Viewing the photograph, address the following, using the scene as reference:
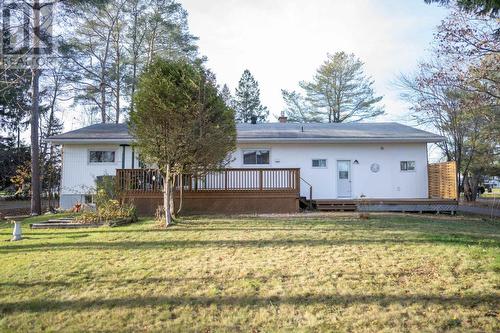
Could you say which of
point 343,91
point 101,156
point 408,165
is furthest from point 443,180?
point 343,91

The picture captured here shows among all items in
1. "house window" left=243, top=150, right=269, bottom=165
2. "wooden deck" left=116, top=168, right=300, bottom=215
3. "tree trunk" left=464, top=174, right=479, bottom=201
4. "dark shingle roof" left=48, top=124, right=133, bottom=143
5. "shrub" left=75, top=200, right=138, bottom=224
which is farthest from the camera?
"tree trunk" left=464, top=174, right=479, bottom=201

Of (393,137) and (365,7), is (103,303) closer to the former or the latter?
(365,7)

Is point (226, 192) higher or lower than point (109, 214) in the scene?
higher

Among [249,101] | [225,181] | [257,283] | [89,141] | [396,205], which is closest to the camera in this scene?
[257,283]

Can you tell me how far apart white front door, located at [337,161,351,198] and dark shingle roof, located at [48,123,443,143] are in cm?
112

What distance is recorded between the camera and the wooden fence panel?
1318cm

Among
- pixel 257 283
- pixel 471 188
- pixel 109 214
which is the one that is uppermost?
pixel 471 188

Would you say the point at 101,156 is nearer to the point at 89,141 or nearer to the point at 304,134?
the point at 89,141

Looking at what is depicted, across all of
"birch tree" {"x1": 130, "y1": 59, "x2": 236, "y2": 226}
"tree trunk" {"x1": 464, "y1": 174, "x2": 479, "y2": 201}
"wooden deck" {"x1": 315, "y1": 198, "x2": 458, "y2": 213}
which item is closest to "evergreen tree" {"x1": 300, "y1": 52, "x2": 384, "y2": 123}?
"tree trunk" {"x1": 464, "y1": 174, "x2": 479, "y2": 201}

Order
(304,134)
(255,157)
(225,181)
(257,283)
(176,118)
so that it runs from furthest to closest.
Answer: (304,134) < (255,157) < (225,181) < (176,118) < (257,283)

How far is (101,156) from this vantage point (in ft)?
50.7

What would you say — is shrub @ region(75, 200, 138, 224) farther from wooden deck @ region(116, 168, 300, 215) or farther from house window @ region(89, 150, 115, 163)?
house window @ region(89, 150, 115, 163)

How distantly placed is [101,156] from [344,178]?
35.2ft

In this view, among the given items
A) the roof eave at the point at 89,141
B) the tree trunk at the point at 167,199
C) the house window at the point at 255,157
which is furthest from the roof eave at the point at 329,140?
the tree trunk at the point at 167,199
